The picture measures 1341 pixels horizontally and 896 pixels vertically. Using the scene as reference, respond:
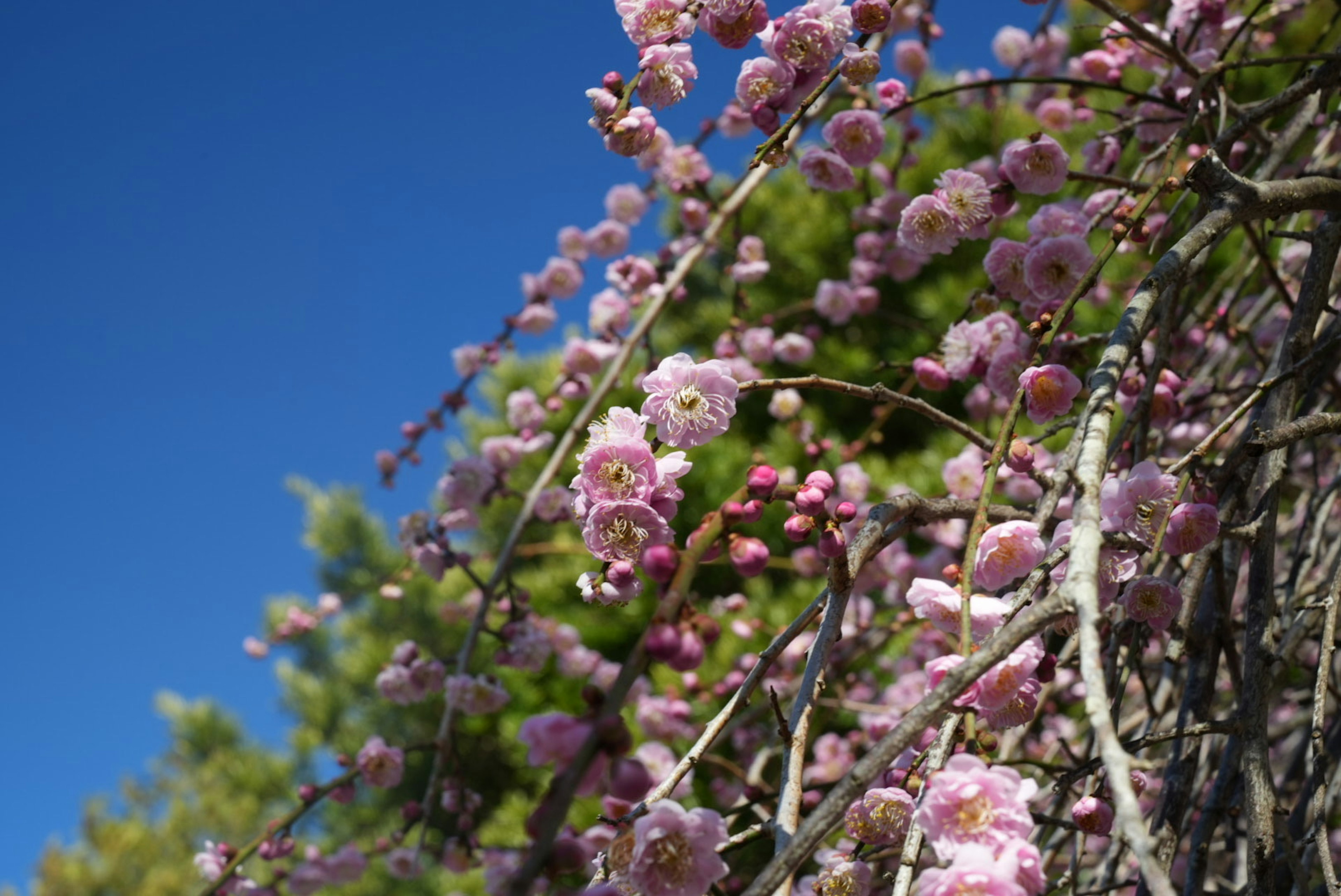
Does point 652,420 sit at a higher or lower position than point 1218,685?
lower

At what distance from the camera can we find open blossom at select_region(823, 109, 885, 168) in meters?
1.51

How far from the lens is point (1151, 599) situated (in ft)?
3.12

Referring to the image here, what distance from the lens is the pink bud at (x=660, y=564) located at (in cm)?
66

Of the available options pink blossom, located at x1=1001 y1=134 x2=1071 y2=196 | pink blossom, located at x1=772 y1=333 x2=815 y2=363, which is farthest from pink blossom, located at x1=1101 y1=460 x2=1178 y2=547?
pink blossom, located at x1=772 y1=333 x2=815 y2=363

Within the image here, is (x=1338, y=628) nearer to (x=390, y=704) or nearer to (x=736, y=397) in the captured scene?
(x=736, y=397)

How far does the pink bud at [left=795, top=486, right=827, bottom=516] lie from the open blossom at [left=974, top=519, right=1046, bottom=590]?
0.14 m

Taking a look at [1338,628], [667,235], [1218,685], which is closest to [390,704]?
[667,235]

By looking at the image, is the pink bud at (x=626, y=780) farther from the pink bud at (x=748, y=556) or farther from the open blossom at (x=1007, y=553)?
the open blossom at (x=1007, y=553)

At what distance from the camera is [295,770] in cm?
774

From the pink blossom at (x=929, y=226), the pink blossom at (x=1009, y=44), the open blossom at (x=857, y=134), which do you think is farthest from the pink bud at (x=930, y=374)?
the pink blossom at (x=1009, y=44)

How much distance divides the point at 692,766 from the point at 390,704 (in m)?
6.09

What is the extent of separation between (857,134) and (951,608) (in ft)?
3.07

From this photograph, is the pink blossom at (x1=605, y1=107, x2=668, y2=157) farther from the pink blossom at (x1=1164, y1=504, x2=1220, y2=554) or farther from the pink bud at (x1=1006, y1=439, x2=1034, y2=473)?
the pink blossom at (x1=1164, y1=504, x2=1220, y2=554)

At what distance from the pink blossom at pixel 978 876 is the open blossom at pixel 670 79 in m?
0.93
